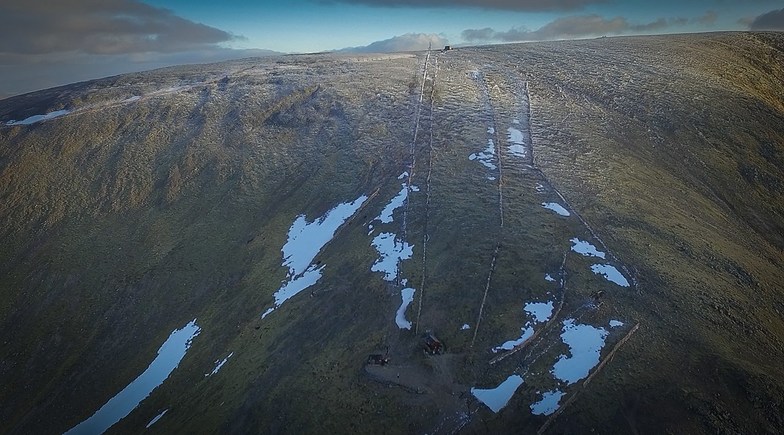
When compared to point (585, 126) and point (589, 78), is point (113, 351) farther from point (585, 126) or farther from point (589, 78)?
point (589, 78)

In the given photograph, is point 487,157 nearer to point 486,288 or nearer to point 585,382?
point 486,288

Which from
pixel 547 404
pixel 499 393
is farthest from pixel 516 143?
pixel 547 404

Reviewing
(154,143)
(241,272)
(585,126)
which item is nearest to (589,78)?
(585,126)

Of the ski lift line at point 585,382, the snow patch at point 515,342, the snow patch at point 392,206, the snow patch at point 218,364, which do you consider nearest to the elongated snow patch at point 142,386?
the snow patch at point 218,364

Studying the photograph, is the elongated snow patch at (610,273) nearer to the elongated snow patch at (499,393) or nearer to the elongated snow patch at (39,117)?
the elongated snow patch at (499,393)

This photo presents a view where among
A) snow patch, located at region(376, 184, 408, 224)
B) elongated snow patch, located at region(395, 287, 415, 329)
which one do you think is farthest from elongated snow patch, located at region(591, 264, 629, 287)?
snow patch, located at region(376, 184, 408, 224)

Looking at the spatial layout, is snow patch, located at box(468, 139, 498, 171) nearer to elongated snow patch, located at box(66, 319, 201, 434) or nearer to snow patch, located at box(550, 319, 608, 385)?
snow patch, located at box(550, 319, 608, 385)
